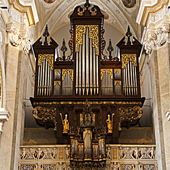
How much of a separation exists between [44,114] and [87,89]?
194 cm

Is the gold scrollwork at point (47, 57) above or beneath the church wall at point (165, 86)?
above

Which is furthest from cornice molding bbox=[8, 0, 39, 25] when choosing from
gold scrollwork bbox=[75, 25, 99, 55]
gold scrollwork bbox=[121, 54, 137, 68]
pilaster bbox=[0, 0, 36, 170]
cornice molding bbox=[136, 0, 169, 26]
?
cornice molding bbox=[136, 0, 169, 26]

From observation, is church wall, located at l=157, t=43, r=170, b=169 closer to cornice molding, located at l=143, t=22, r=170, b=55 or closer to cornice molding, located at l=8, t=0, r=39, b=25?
cornice molding, located at l=143, t=22, r=170, b=55

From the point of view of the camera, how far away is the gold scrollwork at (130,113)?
1381 centimetres

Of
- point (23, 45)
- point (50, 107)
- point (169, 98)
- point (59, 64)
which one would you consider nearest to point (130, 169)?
point (169, 98)

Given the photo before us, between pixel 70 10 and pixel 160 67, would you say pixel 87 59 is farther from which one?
pixel 70 10

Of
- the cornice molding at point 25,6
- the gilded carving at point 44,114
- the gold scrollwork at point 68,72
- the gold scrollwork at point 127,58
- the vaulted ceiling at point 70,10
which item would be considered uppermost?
the vaulted ceiling at point 70,10

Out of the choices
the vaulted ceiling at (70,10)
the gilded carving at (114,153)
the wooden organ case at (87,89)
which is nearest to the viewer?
the gilded carving at (114,153)

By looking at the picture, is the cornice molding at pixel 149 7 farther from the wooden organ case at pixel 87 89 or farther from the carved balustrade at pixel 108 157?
the carved balustrade at pixel 108 157

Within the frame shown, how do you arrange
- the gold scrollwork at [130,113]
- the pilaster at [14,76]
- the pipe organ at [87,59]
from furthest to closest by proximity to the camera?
the pipe organ at [87,59] < the gold scrollwork at [130,113] < the pilaster at [14,76]

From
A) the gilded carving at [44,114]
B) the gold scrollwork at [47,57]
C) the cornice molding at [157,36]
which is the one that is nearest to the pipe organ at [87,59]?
the gold scrollwork at [47,57]

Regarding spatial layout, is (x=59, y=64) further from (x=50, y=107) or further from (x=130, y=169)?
(x=130, y=169)

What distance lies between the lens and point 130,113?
1388 centimetres

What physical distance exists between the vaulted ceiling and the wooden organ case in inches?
141
